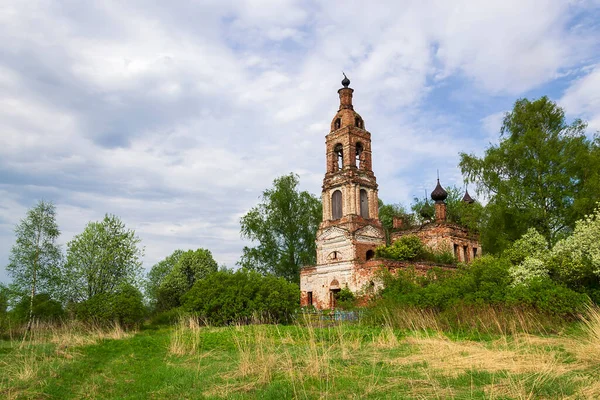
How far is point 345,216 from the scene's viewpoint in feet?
96.7

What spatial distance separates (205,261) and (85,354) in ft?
100

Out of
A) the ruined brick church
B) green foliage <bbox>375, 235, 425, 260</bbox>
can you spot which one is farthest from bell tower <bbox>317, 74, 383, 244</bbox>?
green foliage <bbox>375, 235, 425, 260</bbox>

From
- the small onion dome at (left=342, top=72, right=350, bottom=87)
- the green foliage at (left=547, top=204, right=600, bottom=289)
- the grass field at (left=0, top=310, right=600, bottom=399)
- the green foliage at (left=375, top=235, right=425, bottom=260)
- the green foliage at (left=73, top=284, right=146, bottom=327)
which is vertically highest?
the small onion dome at (left=342, top=72, right=350, bottom=87)

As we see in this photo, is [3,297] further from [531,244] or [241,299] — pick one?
[531,244]

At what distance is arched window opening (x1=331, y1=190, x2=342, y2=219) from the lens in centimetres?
3073

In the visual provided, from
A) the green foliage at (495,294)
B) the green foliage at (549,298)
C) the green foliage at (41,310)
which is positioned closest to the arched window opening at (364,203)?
the green foliage at (495,294)

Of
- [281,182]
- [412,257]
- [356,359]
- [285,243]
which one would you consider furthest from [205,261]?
[356,359]

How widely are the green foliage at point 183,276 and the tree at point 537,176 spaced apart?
27217 mm

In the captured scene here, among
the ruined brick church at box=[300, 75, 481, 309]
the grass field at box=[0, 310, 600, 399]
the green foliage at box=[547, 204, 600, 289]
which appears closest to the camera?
the grass field at box=[0, 310, 600, 399]

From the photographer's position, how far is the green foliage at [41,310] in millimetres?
20750

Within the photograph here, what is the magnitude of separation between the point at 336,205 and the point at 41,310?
19496mm

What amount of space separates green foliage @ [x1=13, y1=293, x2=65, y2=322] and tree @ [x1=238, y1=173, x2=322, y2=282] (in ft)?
62.4

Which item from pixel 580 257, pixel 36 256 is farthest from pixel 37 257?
pixel 580 257

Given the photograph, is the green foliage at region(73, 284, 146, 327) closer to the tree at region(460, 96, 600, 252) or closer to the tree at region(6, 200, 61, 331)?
the tree at region(6, 200, 61, 331)
